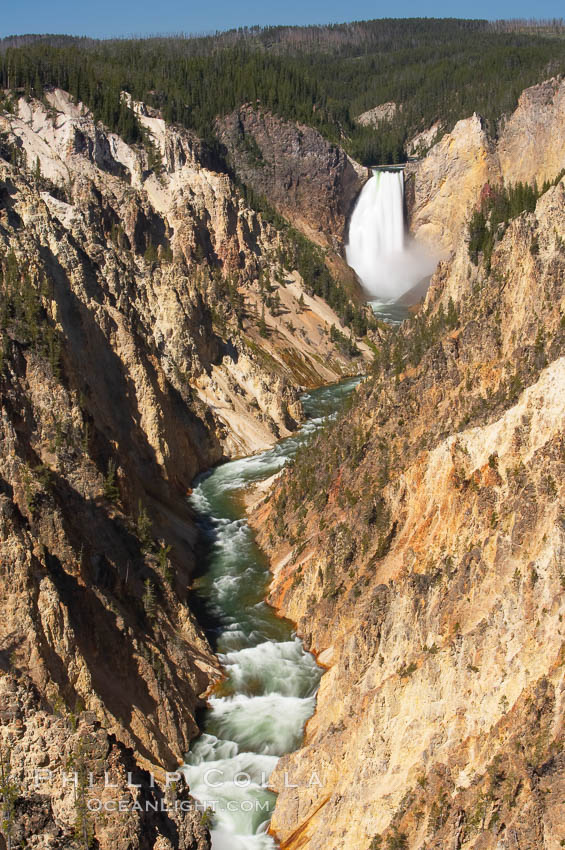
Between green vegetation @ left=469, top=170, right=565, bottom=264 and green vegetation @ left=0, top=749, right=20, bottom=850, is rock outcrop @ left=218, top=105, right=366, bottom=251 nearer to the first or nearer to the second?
Result: green vegetation @ left=469, top=170, right=565, bottom=264

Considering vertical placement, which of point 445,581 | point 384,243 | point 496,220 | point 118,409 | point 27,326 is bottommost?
point 445,581

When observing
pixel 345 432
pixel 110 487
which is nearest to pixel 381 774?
pixel 110 487

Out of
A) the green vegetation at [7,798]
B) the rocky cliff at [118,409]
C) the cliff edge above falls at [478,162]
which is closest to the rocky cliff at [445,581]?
the rocky cliff at [118,409]

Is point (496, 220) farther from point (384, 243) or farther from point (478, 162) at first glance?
point (384, 243)

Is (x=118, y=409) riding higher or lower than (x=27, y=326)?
lower

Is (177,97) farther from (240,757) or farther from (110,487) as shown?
(240,757)

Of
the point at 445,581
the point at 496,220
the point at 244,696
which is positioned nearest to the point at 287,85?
the point at 496,220

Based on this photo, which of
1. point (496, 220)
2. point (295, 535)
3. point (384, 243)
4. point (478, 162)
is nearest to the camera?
point (295, 535)

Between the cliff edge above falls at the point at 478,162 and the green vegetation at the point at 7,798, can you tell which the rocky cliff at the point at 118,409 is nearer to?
the green vegetation at the point at 7,798
